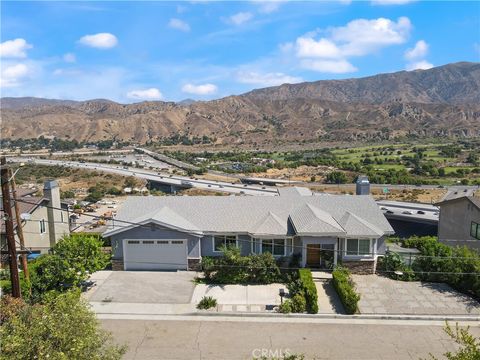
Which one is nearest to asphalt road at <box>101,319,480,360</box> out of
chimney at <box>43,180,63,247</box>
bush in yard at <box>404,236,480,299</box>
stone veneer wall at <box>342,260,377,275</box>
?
bush in yard at <box>404,236,480,299</box>

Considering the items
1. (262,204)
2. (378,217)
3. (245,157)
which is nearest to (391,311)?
(378,217)

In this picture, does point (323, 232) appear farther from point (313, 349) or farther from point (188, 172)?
point (188, 172)

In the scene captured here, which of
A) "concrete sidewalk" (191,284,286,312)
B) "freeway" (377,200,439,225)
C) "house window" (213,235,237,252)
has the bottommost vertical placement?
"freeway" (377,200,439,225)

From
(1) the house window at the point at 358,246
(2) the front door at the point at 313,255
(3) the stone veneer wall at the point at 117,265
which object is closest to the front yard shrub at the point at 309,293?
(2) the front door at the point at 313,255

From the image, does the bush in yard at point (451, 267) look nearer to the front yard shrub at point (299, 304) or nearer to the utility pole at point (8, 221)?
the front yard shrub at point (299, 304)

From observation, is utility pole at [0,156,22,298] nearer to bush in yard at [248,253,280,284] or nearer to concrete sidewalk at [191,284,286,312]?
concrete sidewalk at [191,284,286,312]

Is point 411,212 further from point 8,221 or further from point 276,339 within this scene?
point 8,221

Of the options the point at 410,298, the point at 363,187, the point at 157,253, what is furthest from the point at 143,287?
the point at 363,187
